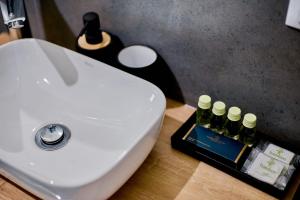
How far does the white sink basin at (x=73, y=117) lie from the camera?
0.72 metres

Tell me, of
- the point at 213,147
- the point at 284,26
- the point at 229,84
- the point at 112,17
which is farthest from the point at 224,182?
the point at 112,17

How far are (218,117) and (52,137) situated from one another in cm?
37

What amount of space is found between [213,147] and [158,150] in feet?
0.42

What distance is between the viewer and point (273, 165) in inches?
32.5

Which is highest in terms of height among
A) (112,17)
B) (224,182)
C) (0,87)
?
(112,17)

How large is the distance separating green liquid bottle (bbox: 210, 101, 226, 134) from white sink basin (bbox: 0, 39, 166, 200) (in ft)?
0.43

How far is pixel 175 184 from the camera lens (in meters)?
0.83

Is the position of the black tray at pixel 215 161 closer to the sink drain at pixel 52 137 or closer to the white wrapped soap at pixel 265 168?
the white wrapped soap at pixel 265 168

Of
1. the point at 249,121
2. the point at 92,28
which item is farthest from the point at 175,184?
the point at 92,28

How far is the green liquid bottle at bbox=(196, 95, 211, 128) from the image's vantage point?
2.92 ft

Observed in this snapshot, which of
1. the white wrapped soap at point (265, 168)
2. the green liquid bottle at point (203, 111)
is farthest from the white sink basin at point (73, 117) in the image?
the white wrapped soap at point (265, 168)

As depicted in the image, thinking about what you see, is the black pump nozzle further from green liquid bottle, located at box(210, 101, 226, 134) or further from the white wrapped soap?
the white wrapped soap

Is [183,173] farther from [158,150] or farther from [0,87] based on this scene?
[0,87]

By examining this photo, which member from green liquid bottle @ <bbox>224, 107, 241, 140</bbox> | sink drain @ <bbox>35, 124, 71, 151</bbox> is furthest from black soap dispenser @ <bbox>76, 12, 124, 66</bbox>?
green liquid bottle @ <bbox>224, 107, 241, 140</bbox>
